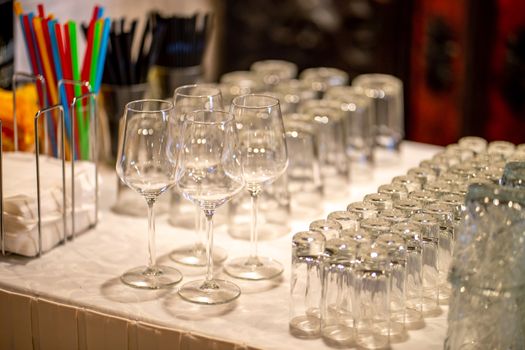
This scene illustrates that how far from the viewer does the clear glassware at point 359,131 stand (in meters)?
2.04

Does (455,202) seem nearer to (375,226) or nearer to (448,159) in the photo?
(375,226)

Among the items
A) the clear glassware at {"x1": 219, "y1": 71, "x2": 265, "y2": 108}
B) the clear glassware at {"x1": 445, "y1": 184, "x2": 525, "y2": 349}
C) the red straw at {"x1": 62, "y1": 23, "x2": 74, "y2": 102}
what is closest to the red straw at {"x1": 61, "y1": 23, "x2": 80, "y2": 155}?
the red straw at {"x1": 62, "y1": 23, "x2": 74, "y2": 102}

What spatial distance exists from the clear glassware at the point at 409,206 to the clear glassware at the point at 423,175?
0.54 feet

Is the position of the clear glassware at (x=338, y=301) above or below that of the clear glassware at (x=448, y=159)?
below

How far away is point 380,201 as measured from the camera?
146 centimetres

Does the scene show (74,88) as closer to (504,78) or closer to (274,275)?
(274,275)

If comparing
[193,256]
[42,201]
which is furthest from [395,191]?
[42,201]

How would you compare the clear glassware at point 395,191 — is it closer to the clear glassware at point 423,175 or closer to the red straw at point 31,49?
the clear glassware at point 423,175

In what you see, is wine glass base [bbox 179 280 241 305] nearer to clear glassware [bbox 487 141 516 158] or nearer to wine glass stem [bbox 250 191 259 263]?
wine glass stem [bbox 250 191 259 263]

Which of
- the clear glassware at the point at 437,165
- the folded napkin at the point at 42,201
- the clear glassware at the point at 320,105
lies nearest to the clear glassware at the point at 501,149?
the clear glassware at the point at 437,165

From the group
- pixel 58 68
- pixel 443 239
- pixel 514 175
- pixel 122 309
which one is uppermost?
pixel 58 68

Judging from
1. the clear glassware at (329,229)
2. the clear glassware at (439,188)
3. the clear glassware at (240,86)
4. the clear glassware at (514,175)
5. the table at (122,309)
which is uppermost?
the clear glassware at (240,86)

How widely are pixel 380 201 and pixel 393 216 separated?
9cm

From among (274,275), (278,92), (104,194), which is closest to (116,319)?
(274,275)
